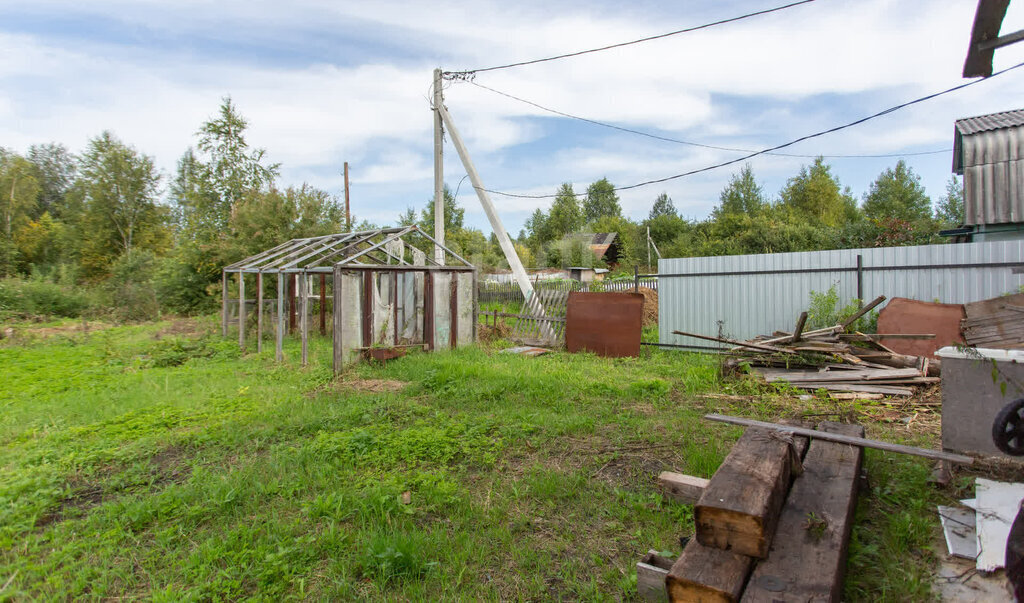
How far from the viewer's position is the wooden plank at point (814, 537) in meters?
1.99

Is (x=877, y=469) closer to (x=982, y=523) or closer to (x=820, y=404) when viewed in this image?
(x=982, y=523)

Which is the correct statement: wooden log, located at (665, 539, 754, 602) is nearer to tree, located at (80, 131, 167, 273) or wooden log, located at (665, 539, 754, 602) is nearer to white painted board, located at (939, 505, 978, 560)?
white painted board, located at (939, 505, 978, 560)

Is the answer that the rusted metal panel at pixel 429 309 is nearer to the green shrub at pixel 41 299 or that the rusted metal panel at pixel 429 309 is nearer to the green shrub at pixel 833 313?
the green shrub at pixel 833 313

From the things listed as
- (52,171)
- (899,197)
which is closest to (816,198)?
(899,197)

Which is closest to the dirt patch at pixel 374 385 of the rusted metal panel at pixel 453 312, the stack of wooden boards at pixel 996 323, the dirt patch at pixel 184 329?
the rusted metal panel at pixel 453 312

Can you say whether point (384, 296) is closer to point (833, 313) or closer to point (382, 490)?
point (382, 490)

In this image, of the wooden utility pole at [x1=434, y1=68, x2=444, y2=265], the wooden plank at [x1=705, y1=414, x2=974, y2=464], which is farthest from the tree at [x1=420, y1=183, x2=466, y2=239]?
the wooden plank at [x1=705, y1=414, x2=974, y2=464]

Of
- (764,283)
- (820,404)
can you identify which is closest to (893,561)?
(820,404)

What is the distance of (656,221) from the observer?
43062mm

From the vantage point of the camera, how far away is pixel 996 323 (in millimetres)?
6566

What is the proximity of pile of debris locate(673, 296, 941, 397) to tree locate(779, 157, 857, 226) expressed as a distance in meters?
30.9

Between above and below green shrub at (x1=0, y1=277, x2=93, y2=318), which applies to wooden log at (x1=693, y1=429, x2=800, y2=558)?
below

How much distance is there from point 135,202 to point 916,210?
153 ft

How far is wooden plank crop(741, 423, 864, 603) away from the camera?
1993 mm
